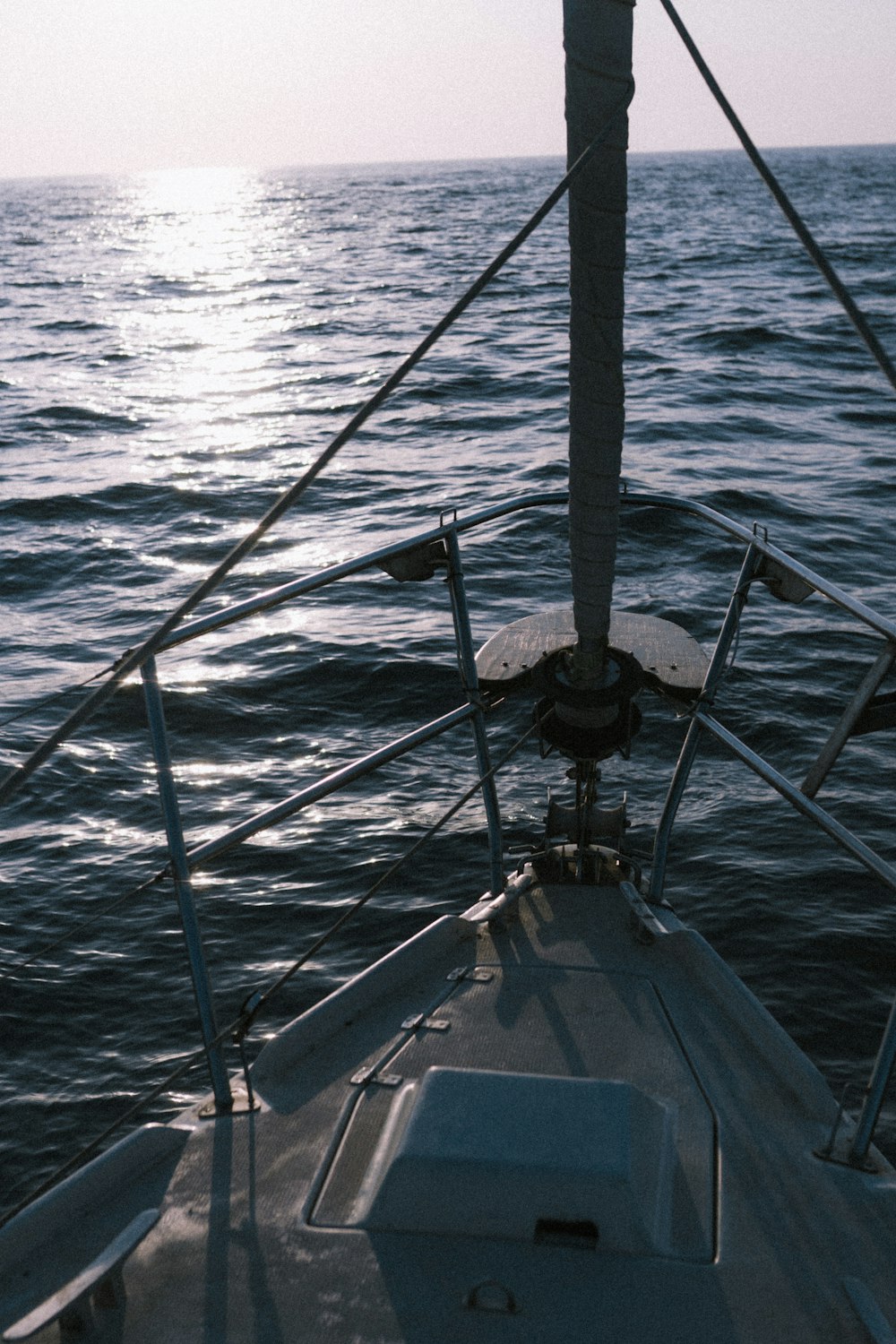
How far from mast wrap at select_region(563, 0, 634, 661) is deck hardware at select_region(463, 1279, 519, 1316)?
192cm

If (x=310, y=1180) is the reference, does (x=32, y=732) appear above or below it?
below

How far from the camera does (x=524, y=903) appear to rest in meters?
5.06

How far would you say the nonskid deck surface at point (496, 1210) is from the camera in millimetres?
2871

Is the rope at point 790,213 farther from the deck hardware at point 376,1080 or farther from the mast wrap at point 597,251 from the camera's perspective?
the deck hardware at point 376,1080

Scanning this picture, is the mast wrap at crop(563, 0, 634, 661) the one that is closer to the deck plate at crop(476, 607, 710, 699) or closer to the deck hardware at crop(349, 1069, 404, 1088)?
the deck plate at crop(476, 607, 710, 699)

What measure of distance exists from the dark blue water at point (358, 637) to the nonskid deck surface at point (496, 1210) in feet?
9.53

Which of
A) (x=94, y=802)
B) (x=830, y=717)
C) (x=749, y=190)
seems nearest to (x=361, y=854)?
(x=94, y=802)

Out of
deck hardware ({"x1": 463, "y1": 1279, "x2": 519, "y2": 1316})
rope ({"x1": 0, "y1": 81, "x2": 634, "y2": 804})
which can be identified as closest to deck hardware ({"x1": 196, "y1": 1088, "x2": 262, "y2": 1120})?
deck hardware ({"x1": 463, "y1": 1279, "x2": 519, "y2": 1316})

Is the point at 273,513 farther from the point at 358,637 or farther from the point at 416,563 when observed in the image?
the point at 358,637

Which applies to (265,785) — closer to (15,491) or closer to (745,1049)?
(745,1049)

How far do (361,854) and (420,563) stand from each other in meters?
4.48

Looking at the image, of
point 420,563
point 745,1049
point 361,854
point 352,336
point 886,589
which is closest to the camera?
point 745,1049

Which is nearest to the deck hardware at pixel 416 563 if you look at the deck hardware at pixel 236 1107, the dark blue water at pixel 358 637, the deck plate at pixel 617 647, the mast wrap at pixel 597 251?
the deck plate at pixel 617 647

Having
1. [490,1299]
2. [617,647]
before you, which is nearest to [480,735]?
[617,647]
